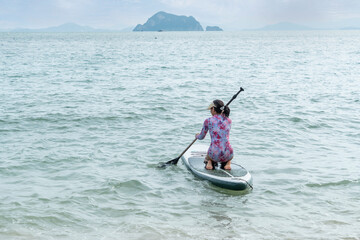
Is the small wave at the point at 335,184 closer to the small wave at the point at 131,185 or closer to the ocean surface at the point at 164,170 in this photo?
the ocean surface at the point at 164,170

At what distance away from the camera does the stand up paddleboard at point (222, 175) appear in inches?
338

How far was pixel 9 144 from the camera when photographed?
12.3 metres

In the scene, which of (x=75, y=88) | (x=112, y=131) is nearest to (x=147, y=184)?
(x=112, y=131)

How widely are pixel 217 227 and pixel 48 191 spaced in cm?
381

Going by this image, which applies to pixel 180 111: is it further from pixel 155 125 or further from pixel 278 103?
pixel 278 103

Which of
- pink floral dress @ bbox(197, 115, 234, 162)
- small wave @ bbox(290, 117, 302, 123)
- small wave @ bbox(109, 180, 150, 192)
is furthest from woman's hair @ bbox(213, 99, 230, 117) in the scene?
small wave @ bbox(290, 117, 302, 123)

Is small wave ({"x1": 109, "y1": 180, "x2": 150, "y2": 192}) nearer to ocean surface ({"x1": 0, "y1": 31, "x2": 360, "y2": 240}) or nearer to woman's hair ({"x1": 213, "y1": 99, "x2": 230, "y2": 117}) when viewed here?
ocean surface ({"x1": 0, "y1": 31, "x2": 360, "y2": 240})

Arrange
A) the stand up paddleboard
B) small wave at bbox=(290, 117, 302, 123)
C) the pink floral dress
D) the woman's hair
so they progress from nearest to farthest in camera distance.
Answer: the stand up paddleboard < the woman's hair < the pink floral dress < small wave at bbox=(290, 117, 302, 123)

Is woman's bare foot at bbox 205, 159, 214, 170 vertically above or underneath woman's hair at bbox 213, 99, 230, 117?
underneath

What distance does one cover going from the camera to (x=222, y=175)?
29.2ft

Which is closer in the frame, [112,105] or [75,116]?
[75,116]

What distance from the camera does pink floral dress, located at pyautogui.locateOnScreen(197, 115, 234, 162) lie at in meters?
8.93

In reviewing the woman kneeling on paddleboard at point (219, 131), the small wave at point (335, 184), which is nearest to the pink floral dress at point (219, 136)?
the woman kneeling on paddleboard at point (219, 131)

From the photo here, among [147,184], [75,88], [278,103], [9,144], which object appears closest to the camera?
[147,184]
